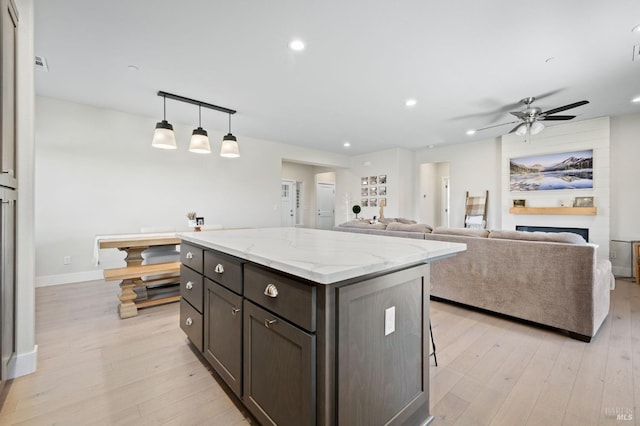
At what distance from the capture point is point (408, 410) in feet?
4.10

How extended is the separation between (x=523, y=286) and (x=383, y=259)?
7.29ft

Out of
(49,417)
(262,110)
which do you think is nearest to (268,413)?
(49,417)

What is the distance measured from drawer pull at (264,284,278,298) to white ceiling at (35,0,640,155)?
2.04 metres

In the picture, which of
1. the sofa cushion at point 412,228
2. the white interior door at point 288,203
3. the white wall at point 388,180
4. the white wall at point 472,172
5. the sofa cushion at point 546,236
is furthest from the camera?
the white interior door at point 288,203

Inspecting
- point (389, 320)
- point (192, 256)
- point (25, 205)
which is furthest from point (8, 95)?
point (389, 320)

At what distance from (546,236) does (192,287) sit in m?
2.98

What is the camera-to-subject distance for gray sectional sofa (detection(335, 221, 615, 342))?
7.16 feet

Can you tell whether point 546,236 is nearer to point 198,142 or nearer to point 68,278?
point 198,142

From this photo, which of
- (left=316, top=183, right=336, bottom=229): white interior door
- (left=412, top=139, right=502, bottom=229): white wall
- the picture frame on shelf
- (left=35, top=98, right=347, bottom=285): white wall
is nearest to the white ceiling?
(left=35, top=98, right=347, bottom=285): white wall

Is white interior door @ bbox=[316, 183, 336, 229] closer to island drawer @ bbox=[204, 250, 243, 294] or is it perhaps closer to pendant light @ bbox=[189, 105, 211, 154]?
pendant light @ bbox=[189, 105, 211, 154]

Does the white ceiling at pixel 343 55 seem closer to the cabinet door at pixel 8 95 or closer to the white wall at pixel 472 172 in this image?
the cabinet door at pixel 8 95

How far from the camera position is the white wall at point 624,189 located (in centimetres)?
436

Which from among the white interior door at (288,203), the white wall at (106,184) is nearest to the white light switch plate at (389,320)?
the white wall at (106,184)

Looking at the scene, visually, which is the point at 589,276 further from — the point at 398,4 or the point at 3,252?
the point at 3,252
